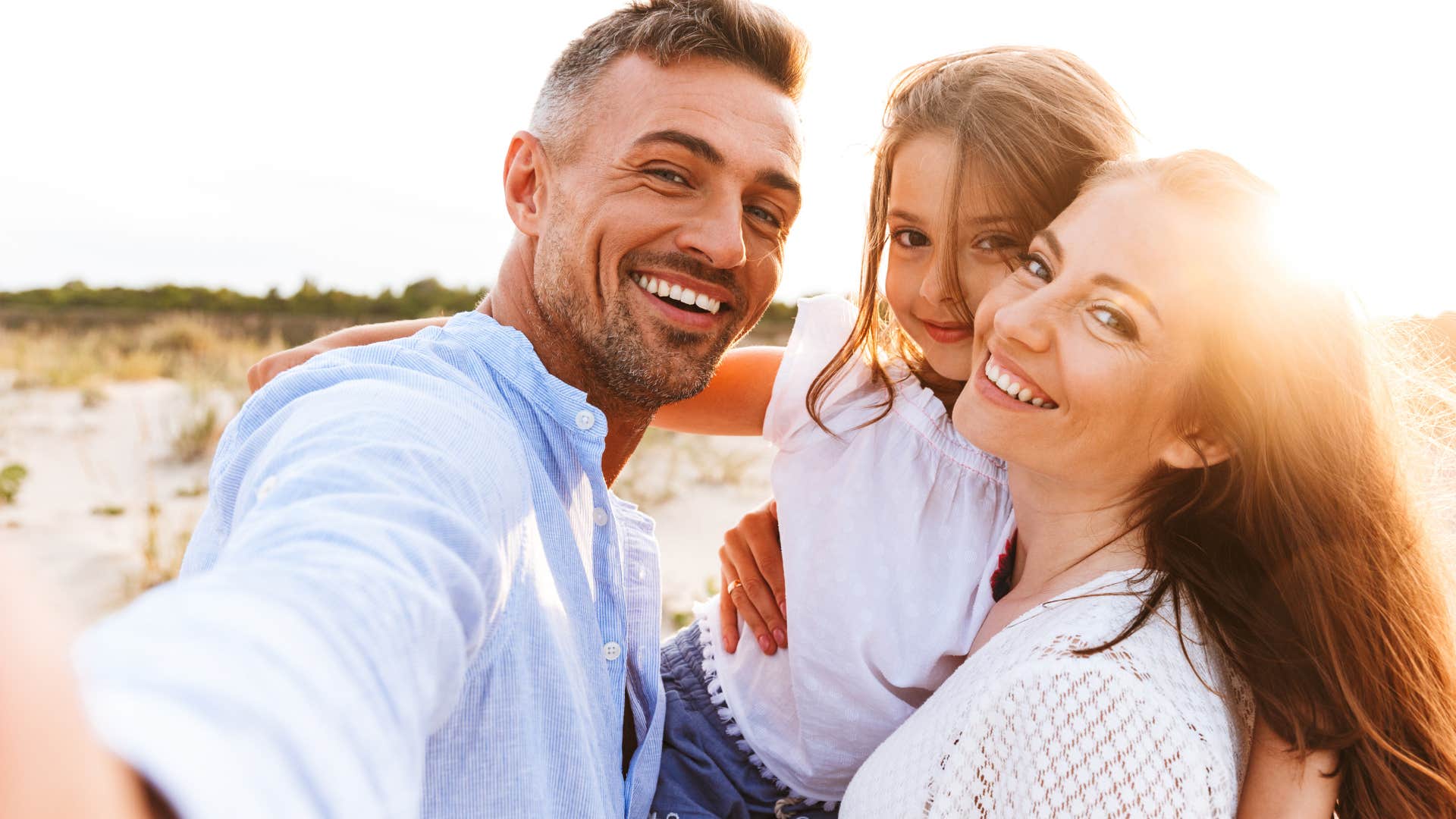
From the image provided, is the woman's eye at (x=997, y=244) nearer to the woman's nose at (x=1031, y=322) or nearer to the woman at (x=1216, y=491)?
the woman at (x=1216, y=491)

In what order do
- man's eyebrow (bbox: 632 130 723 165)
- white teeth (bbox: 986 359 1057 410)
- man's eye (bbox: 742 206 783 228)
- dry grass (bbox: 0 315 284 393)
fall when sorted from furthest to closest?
1. dry grass (bbox: 0 315 284 393)
2. man's eye (bbox: 742 206 783 228)
3. man's eyebrow (bbox: 632 130 723 165)
4. white teeth (bbox: 986 359 1057 410)

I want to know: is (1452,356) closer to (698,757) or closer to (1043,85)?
(1043,85)

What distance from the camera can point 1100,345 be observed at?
189 cm

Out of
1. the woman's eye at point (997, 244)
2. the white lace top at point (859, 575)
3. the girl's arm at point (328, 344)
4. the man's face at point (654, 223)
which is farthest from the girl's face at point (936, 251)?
the girl's arm at point (328, 344)

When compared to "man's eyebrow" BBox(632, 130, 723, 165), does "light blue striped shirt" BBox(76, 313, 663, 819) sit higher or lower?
lower

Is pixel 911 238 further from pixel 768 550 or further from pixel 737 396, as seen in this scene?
pixel 768 550

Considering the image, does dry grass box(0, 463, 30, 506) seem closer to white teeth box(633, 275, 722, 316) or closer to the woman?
white teeth box(633, 275, 722, 316)

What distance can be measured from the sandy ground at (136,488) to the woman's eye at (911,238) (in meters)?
3.39

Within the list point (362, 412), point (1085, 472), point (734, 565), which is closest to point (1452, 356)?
point (1085, 472)

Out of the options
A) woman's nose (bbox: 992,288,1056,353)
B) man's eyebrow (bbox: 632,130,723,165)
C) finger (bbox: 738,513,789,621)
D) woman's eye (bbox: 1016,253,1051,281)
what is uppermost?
man's eyebrow (bbox: 632,130,723,165)

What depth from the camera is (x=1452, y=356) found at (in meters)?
2.59

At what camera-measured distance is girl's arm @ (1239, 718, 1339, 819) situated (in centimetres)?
175

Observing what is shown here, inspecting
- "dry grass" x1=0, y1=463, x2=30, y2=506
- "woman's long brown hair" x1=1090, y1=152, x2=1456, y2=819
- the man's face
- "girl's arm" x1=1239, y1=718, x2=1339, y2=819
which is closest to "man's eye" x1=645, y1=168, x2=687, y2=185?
the man's face

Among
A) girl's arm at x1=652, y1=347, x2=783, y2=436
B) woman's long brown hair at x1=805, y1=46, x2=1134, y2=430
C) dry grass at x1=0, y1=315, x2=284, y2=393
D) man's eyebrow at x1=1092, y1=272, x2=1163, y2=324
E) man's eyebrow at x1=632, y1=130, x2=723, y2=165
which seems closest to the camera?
man's eyebrow at x1=1092, y1=272, x2=1163, y2=324
